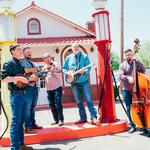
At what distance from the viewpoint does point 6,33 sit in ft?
21.8

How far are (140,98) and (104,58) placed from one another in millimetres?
1305

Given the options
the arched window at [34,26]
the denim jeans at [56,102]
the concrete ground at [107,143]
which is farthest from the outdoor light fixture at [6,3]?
the arched window at [34,26]

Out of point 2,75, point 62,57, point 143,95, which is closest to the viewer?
point 2,75

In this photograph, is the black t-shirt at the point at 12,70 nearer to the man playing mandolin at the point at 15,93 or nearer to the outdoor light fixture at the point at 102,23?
the man playing mandolin at the point at 15,93

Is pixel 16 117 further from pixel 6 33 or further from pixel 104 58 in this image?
pixel 104 58

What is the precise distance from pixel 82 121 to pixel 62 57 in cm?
1279

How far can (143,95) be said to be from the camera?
622 cm

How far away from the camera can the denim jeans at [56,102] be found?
734cm

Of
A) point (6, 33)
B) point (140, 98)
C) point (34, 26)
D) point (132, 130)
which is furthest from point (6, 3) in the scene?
point (34, 26)

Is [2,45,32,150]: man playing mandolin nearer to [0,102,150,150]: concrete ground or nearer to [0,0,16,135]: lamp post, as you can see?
[0,102,150,150]: concrete ground

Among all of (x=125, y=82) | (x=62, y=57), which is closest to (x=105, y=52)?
(x=125, y=82)

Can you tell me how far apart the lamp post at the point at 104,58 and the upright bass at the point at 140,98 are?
2.51ft

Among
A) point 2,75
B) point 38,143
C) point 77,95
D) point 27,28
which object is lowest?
point 38,143

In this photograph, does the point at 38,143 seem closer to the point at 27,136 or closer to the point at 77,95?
the point at 27,136
